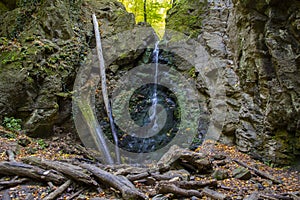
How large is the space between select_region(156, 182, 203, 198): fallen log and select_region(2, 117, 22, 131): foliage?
15.1ft

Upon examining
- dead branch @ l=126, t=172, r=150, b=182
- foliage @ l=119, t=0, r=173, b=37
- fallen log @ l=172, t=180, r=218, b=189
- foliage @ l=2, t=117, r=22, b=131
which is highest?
foliage @ l=119, t=0, r=173, b=37

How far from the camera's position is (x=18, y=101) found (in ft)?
21.3

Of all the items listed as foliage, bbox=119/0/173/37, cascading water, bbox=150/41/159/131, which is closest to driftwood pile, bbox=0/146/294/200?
cascading water, bbox=150/41/159/131

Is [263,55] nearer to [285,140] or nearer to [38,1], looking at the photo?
[285,140]

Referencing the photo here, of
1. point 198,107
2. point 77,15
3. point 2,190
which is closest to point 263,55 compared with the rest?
point 198,107

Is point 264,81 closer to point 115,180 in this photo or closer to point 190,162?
point 190,162

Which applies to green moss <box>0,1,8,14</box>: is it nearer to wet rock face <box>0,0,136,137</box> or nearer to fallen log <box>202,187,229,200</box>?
wet rock face <box>0,0,136,137</box>

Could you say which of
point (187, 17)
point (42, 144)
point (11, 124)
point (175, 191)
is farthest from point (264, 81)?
point (11, 124)

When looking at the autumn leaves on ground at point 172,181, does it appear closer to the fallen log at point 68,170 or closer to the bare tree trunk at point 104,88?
the fallen log at point 68,170

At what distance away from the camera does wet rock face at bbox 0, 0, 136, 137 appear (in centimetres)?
652

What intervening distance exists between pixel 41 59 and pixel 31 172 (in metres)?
4.32

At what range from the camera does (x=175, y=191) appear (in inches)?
146

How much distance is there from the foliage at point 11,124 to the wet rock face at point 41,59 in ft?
0.58

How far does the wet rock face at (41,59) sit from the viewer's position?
21.4ft
